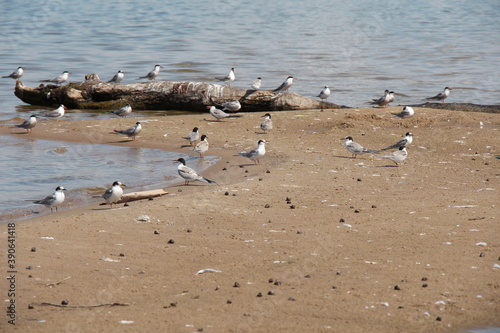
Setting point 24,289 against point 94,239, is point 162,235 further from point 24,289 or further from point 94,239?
point 24,289

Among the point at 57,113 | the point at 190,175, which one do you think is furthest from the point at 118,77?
the point at 190,175

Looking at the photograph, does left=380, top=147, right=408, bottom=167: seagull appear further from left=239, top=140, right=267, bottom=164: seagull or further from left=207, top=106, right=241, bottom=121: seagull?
left=207, top=106, right=241, bottom=121: seagull

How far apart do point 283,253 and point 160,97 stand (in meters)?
13.6

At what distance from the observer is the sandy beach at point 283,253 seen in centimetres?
657

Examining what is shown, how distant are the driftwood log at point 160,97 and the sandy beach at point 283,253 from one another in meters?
6.13

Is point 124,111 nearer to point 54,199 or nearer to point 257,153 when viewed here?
point 257,153

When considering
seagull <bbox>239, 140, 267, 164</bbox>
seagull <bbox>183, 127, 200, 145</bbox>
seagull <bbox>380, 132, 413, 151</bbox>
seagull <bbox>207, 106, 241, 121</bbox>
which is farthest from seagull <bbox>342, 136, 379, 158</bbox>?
seagull <bbox>207, 106, 241, 121</bbox>

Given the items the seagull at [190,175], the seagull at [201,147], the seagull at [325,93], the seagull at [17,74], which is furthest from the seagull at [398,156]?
the seagull at [17,74]

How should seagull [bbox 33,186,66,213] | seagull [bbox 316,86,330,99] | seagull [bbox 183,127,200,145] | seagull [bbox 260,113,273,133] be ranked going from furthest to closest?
seagull [bbox 316,86,330,99], seagull [bbox 260,113,273,133], seagull [bbox 183,127,200,145], seagull [bbox 33,186,66,213]

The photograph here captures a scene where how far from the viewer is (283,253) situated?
8.34 metres

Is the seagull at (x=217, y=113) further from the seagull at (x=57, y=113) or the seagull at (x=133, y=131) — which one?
the seagull at (x=57, y=113)

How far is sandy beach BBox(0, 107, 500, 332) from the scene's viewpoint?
6566mm

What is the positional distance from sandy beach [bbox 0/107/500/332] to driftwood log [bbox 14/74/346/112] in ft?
20.1

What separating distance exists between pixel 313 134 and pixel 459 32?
1205 inches
